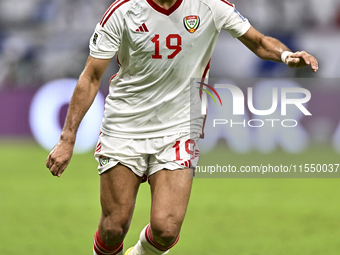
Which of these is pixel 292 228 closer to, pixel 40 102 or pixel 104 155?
pixel 104 155

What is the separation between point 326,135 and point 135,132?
6765mm

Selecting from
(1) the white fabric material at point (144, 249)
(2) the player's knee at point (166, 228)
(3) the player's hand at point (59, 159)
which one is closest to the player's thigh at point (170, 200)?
(2) the player's knee at point (166, 228)

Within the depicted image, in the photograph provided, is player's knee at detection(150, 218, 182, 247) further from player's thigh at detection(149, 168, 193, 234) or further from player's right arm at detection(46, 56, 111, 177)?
player's right arm at detection(46, 56, 111, 177)

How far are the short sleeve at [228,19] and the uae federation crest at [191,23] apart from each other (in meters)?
0.14

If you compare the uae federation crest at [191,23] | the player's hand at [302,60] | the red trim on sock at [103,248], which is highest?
the uae federation crest at [191,23]

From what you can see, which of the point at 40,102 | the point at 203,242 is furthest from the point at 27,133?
the point at 203,242

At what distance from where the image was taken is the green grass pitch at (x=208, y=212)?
524cm

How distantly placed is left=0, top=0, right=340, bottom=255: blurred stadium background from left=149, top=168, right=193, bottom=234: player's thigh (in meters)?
1.42

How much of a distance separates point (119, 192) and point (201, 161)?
4.14 metres

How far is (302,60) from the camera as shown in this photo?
3627 millimetres
